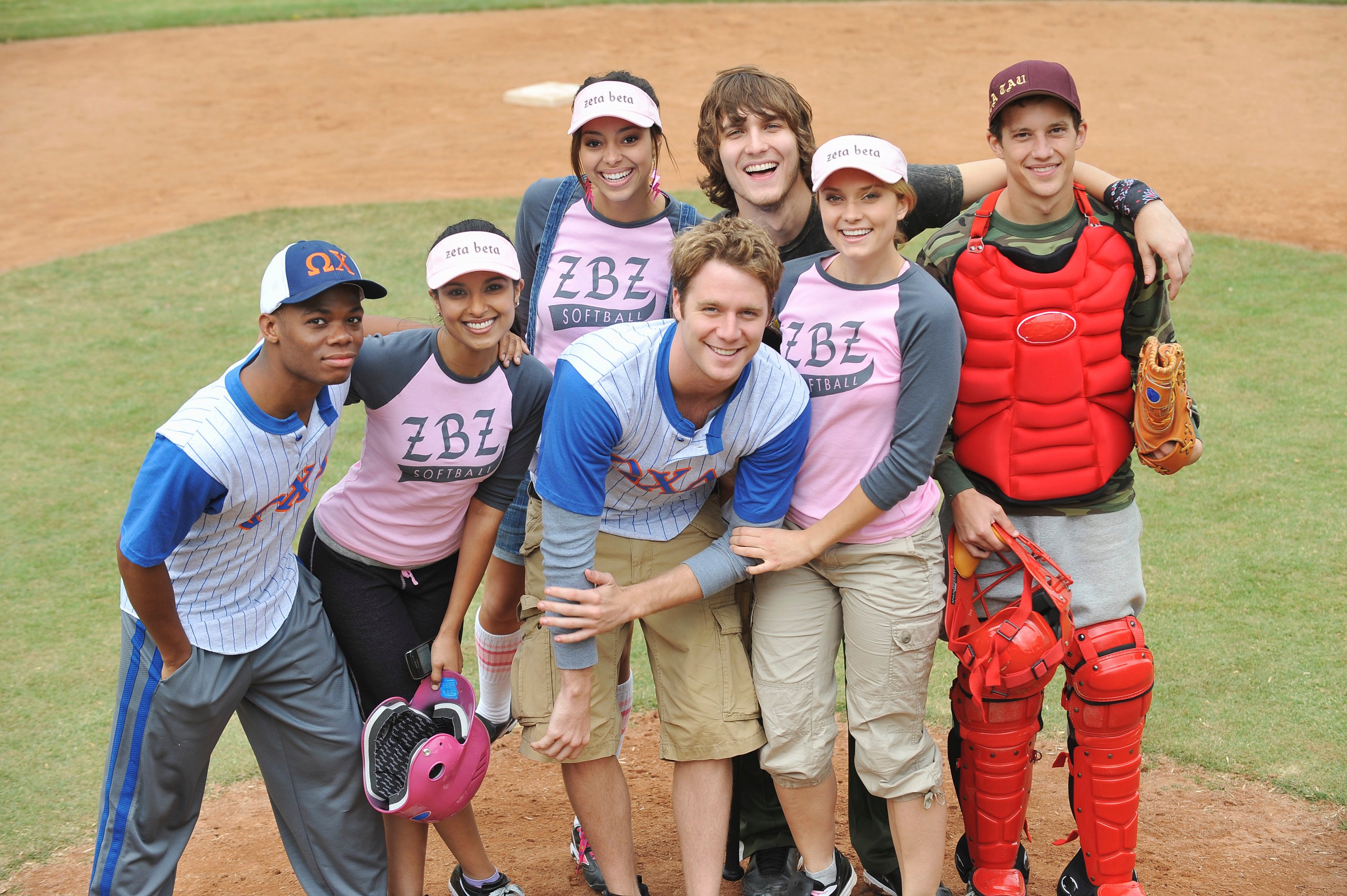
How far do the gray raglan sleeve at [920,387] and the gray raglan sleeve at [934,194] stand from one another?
1.97ft

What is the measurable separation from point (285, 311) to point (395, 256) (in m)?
7.16

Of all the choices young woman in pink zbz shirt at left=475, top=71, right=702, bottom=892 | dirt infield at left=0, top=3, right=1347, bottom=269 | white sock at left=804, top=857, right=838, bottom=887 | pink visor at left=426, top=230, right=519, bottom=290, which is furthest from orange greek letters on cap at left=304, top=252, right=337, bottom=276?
dirt infield at left=0, top=3, right=1347, bottom=269

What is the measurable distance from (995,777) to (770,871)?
2.58 feet

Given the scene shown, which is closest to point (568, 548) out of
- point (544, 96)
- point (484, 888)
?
point (484, 888)

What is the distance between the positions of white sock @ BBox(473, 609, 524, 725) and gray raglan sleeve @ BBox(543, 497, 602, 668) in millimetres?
951

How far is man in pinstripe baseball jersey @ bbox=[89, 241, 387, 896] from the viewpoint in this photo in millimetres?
2906

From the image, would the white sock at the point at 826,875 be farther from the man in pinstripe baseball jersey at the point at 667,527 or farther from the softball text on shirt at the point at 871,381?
the softball text on shirt at the point at 871,381

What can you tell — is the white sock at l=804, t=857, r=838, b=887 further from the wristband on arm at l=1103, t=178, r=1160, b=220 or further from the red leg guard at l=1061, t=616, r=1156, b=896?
the wristband on arm at l=1103, t=178, r=1160, b=220

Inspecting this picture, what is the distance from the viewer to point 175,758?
3.15 m

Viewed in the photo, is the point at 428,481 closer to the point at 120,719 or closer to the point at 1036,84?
the point at 120,719

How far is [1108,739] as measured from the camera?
344 cm

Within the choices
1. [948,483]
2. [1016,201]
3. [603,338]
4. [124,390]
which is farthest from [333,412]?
[124,390]

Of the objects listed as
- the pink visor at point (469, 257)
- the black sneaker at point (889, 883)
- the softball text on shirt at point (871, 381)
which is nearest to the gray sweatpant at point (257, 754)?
the pink visor at point (469, 257)

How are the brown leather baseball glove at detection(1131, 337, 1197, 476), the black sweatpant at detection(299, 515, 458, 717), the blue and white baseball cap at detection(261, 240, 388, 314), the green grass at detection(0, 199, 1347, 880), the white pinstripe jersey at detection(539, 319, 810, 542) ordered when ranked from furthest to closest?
the green grass at detection(0, 199, 1347, 880) < the black sweatpant at detection(299, 515, 458, 717) < the brown leather baseball glove at detection(1131, 337, 1197, 476) < the white pinstripe jersey at detection(539, 319, 810, 542) < the blue and white baseball cap at detection(261, 240, 388, 314)
